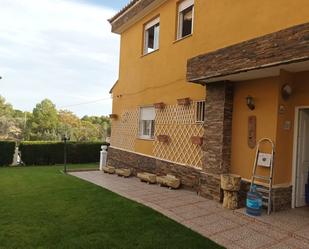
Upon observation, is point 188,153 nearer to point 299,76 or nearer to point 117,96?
point 299,76

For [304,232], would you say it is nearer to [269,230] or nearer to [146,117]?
[269,230]

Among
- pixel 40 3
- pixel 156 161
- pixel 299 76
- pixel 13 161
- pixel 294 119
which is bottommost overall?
pixel 13 161

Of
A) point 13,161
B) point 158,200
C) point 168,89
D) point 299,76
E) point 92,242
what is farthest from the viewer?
point 13,161

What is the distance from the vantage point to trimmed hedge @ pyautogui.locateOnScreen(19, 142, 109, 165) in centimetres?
1639

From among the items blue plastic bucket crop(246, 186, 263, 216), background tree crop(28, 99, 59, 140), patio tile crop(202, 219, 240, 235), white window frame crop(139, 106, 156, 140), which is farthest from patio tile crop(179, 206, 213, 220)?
background tree crop(28, 99, 59, 140)

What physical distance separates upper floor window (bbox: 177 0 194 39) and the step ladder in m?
5.29

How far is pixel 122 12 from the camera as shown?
13.6 metres

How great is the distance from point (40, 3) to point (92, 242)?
1101 centimetres

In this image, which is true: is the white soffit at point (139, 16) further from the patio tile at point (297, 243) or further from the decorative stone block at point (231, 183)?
the patio tile at point (297, 243)

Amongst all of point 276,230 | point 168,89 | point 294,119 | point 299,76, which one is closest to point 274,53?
point 299,76

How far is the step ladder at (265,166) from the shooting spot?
6.41m

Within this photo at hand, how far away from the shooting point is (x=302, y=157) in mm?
6969

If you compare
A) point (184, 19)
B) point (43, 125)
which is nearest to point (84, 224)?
point (184, 19)

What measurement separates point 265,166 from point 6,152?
554 inches
